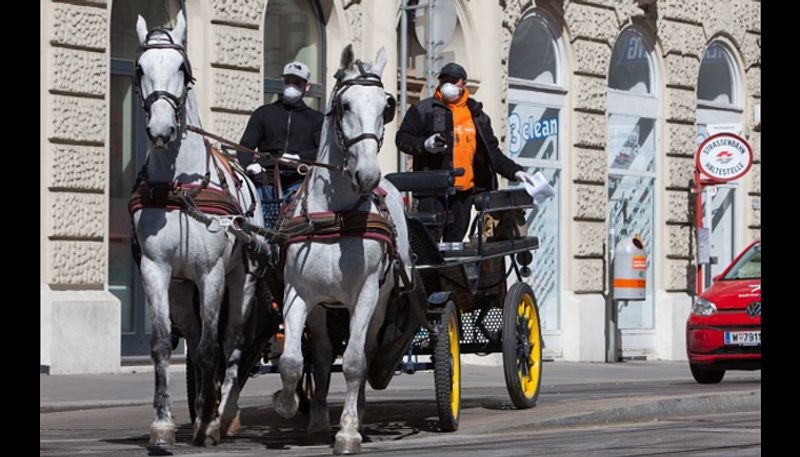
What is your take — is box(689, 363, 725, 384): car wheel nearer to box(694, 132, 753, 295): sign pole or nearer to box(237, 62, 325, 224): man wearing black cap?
box(694, 132, 753, 295): sign pole

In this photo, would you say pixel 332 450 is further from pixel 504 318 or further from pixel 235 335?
pixel 504 318

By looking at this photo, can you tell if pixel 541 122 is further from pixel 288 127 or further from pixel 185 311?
pixel 185 311

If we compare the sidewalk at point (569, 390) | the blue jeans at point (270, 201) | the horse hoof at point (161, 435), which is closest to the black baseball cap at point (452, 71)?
the blue jeans at point (270, 201)

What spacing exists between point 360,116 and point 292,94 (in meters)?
2.20

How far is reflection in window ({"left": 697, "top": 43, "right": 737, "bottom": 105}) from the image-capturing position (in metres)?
29.2

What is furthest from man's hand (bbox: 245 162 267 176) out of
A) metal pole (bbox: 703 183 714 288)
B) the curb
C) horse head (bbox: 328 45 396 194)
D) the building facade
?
metal pole (bbox: 703 183 714 288)

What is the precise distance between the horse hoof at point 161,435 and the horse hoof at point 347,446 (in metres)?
0.94

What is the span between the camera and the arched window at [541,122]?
2489 centimetres

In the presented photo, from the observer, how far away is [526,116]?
985 inches

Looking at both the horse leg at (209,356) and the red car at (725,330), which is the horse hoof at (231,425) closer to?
the horse leg at (209,356)

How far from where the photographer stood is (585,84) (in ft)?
84.7

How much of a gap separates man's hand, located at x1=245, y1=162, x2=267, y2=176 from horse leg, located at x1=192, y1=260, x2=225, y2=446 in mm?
1249
